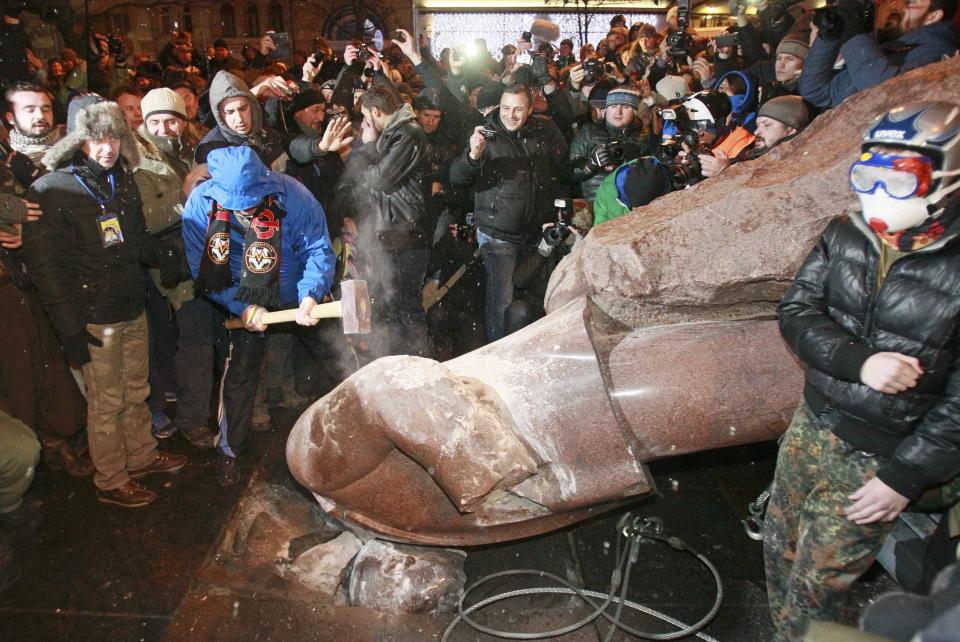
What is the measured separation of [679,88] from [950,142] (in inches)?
172

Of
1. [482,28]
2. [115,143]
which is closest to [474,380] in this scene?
[115,143]

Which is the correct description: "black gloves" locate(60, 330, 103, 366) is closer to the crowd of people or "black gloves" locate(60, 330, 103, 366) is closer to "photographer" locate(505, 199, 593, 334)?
the crowd of people

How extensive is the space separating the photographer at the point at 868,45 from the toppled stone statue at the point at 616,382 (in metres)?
1.01

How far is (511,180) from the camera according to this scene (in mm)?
4605

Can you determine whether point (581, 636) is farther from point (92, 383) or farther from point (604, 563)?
point (92, 383)

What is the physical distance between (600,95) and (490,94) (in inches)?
44.9

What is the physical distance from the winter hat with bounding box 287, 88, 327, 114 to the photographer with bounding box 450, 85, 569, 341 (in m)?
1.39

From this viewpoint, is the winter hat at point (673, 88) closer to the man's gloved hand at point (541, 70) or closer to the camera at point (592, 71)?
→ the camera at point (592, 71)

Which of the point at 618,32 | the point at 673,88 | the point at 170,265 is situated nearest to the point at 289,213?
the point at 170,265

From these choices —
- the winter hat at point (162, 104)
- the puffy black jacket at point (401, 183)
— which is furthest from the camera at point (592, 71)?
the winter hat at point (162, 104)

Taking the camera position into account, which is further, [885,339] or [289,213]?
[289,213]

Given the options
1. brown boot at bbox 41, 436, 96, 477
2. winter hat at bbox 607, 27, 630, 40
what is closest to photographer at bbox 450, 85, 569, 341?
brown boot at bbox 41, 436, 96, 477

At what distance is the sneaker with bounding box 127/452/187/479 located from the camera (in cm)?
372

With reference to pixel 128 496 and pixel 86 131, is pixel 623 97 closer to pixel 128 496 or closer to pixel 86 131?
pixel 86 131
